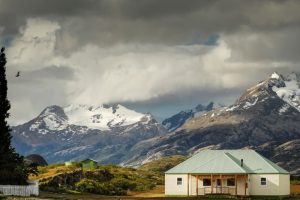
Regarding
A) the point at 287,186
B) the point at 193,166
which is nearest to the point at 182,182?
the point at 193,166

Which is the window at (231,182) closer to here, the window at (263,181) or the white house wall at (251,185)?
the white house wall at (251,185)

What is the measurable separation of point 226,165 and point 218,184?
3.97 metres

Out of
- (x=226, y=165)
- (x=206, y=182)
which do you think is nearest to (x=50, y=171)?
(x=206, y=182)

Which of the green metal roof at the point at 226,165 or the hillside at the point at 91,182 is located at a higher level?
the green metal roof at the point at 226,165

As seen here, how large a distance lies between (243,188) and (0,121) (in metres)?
43.8

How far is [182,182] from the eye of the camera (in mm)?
116938

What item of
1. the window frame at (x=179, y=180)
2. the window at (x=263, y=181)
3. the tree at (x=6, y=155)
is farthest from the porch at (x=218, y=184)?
the tree at (x=6, y=155)

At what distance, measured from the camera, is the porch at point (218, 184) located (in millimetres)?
114125

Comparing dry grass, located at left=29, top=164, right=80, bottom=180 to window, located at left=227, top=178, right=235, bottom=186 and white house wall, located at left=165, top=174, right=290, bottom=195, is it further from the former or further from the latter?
window, located at left=227, top=178, right=235, bottom=186

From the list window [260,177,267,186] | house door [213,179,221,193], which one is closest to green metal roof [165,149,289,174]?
window [260,177,267,186]

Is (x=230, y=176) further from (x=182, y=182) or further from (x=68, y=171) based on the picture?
(x=68, y=171)

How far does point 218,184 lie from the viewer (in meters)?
117

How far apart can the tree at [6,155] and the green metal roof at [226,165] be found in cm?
3247

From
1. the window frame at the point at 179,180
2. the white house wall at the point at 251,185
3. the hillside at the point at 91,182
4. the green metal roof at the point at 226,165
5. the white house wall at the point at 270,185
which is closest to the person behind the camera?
the green metal roof at the point at 226,165
